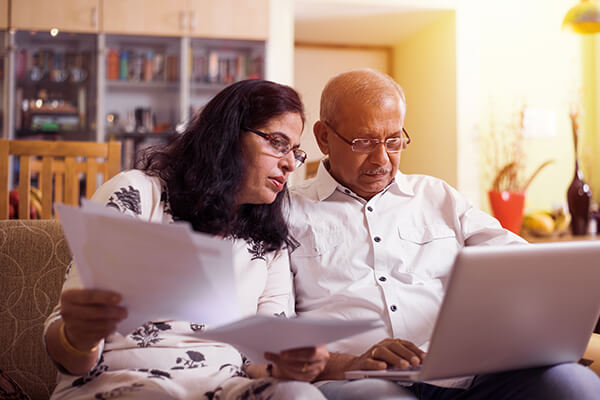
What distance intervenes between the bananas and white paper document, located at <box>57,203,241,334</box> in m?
3.11

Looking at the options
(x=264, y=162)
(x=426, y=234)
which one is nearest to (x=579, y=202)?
(x=426, y=234)

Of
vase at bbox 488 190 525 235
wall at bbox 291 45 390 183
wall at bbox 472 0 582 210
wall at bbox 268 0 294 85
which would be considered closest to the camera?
vase at bbox 488 190 525 235

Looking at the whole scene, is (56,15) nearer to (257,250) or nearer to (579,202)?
(257,250)

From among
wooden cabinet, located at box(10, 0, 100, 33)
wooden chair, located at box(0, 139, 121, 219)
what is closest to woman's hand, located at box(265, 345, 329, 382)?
wooden chair, located at box(0, 139, 121, 219)

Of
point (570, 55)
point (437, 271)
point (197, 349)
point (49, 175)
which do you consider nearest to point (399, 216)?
point (437, 271)

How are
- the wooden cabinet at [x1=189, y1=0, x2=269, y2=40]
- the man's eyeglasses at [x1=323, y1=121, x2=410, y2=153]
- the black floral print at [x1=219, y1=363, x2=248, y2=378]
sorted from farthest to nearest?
1. the wooden cabinet at [x1=189, y1=0, x2=269, y2=40]
2. the man's eyeglasses at [x1=323, y1=121, x2=410, y2=153]
3. the black floral print at [x1=219, y1=363, x2=248, y2=378]

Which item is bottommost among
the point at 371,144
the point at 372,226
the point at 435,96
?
the point at 372,226

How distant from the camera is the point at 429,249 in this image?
1488 millimetres

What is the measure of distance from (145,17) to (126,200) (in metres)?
3.27

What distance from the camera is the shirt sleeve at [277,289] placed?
1285mm

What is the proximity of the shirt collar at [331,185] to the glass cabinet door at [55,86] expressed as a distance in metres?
2.88

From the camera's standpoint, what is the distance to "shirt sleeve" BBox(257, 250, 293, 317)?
4.22 feet

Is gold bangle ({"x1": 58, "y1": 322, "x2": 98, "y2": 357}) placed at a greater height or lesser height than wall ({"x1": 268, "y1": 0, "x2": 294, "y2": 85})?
lesser

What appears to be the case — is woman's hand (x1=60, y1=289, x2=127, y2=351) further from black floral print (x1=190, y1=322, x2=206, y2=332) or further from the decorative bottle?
the decorative bottle
